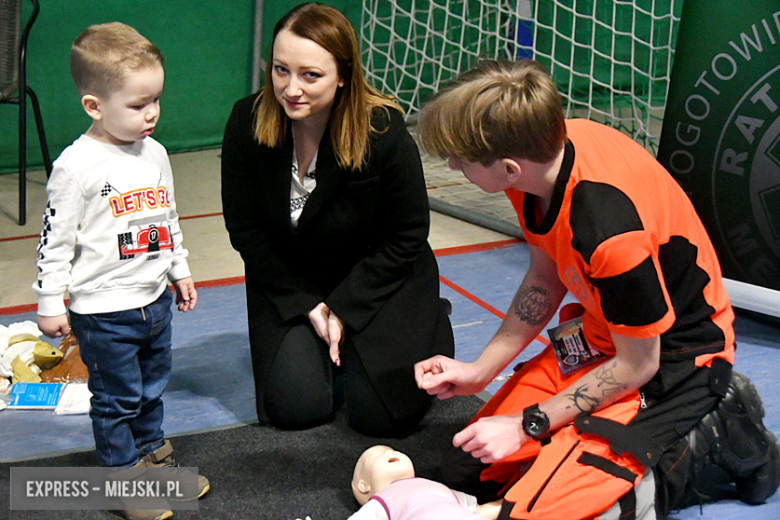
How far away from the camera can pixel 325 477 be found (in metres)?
1.55

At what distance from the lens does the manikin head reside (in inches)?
55.3

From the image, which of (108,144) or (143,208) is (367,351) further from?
(108,144)

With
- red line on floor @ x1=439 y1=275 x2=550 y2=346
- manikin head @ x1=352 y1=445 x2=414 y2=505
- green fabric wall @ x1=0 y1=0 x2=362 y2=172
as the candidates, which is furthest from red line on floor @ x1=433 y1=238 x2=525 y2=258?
green fabric wall @ x1=0 y1=0 x2=362 y2=172

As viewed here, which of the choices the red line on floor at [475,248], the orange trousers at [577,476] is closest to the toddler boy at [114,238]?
the orange trousers at [577,476]

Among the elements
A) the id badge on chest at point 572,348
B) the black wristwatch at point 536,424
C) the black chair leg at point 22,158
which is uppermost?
the id badge on chest at point 572,348

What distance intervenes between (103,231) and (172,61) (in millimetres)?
3171

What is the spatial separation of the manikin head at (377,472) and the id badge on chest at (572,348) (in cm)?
34

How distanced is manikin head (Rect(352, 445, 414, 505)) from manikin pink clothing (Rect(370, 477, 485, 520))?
6cm

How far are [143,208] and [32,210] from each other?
228 centimetres

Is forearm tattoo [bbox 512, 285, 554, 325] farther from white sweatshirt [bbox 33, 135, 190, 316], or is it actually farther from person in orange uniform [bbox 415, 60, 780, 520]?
white sweatshirt [bbox 33, 135, 190, 316]

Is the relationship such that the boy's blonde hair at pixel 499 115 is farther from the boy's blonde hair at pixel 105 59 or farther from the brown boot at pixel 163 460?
the brown boot at pixel 163 460

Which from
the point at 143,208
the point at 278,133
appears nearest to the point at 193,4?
the point at 278,133

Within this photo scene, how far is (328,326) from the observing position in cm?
175

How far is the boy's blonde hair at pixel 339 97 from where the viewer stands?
1.53 m
